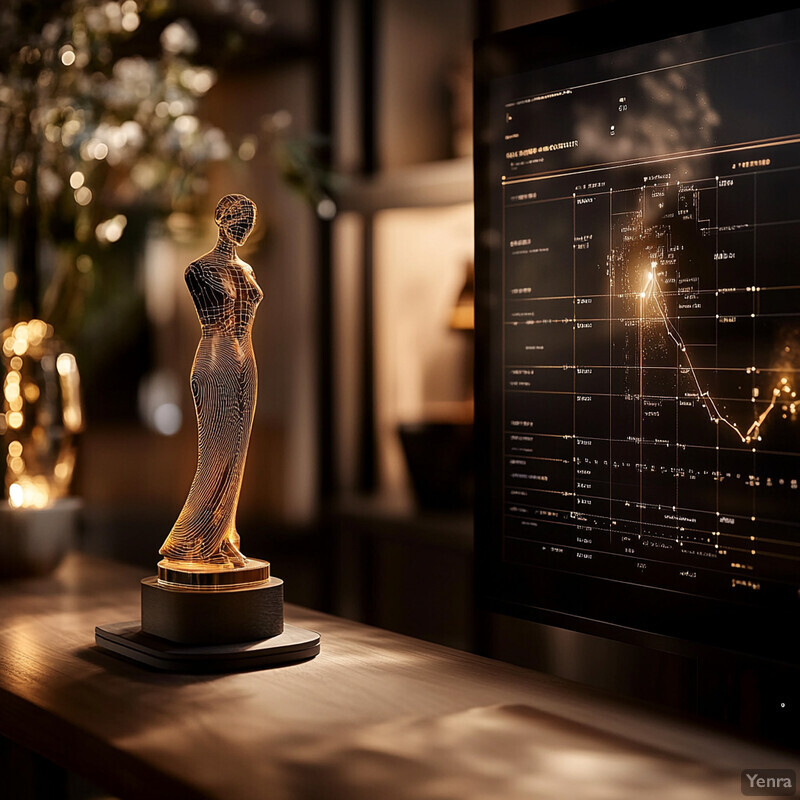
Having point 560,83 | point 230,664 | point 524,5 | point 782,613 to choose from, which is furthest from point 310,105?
point 782,613

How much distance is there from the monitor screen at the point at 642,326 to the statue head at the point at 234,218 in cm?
26

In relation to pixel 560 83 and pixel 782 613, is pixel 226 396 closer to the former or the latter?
pixel 560 83

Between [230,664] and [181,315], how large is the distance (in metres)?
2.13

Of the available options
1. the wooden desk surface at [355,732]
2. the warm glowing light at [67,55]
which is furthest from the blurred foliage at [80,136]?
the wooden desk surface at [355,732]

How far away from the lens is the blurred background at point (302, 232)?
1.78m

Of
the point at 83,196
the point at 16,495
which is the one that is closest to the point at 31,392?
the point at 16,495

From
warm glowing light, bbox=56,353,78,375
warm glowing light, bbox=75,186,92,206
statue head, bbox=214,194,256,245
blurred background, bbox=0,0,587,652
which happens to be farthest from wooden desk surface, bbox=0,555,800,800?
warm glowing light, bbox=75,186,92,206

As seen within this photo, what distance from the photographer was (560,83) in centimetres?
104

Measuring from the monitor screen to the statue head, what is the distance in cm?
26

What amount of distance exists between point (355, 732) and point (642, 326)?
46 cm

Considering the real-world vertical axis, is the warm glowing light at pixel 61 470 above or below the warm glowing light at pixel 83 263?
below

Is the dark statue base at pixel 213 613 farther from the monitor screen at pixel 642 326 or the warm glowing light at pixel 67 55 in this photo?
the warm glowing light at pixel 67 55

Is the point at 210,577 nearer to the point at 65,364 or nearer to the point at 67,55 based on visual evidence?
the point at 65,364

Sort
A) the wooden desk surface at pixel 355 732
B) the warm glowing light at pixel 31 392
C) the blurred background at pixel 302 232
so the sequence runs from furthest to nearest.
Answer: the blurred background at pixel 302 232 < the warm glowing light at pixel 31 392 < the wooden desk surface at pixel 355 732
